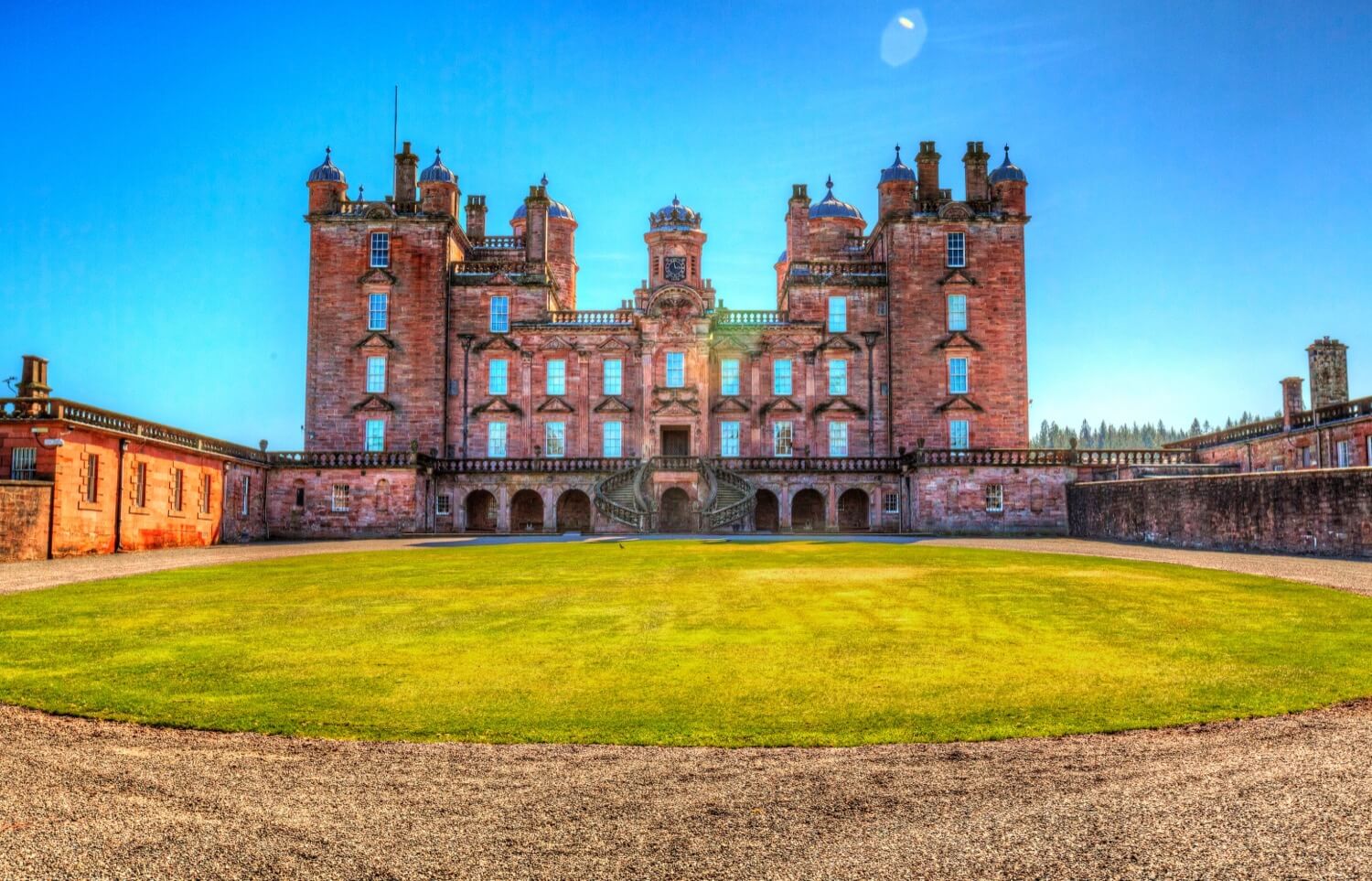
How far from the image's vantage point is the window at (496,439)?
53.8 metres

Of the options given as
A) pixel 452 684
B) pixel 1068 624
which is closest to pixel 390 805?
pixel 452 684

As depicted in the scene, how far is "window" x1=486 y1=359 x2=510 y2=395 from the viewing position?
54.2m

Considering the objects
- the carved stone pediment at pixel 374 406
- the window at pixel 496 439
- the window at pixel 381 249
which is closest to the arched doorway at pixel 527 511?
the window at pixel 496 439

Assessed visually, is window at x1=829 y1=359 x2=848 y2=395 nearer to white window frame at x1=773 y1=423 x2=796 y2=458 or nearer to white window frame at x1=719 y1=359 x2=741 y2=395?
white window frame at x1=773 y1=423 x2=796 y2=458

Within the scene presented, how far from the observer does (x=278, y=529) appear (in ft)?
152

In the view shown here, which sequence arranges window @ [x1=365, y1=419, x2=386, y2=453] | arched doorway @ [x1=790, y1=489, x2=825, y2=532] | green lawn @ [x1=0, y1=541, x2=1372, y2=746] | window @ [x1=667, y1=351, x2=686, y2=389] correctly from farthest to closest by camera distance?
1. window @ [x1=667, y1=351, x2=686, y2=389]
2. window @ [x1=365, y1=419, x2=386, y2=453]
3. arched doorway @ [x1=790, y1=489, x2=825, y2=532]
4. green lawn @ [x1=0, y1=541, x2=1372, y2=746]

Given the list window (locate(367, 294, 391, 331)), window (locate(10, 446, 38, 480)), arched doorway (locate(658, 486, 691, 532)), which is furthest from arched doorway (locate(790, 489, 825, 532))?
window (locate(10, 446, 38, 480))

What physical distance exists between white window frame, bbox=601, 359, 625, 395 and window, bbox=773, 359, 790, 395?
8.72m

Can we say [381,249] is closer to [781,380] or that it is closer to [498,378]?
[498,378]

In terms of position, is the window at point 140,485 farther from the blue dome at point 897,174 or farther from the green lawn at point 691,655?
the blue dome at point 897,174

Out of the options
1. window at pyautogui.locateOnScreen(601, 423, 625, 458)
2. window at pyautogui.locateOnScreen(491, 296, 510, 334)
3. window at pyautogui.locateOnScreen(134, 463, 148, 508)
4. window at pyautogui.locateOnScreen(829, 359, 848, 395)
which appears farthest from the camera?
window at pyautogui.locateOnScreen(491, 296, 510, 334)

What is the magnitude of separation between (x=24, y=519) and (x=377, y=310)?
27295mm

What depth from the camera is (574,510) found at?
52.4 metres

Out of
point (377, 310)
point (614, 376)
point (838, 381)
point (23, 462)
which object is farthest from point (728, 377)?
point (23, 462)
